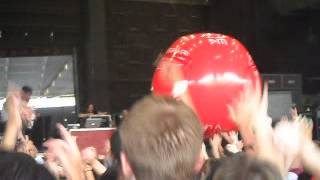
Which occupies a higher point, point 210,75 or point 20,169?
point 210,75

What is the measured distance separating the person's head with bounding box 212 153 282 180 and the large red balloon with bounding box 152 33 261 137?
0.65 metres

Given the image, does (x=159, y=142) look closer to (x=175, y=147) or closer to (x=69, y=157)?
(x=175, y=147)

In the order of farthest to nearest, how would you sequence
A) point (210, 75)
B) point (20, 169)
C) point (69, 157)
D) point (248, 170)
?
point (210, 75)
point (69, 157)
point (20, 169)
point (248, 170)

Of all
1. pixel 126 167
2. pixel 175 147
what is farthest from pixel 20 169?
pixel 175 147

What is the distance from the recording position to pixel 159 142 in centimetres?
115

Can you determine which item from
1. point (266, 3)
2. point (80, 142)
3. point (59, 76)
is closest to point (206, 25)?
point (266, 3)

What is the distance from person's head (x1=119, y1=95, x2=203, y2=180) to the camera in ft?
3.76

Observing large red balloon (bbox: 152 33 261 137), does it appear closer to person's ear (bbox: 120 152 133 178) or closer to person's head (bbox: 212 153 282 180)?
person's head (bbox: 212 153 282 180)

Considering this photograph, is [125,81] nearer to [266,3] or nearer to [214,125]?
[266,3]

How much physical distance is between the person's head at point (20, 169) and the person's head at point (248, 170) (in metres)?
0.44

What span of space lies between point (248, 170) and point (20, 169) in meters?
0.55

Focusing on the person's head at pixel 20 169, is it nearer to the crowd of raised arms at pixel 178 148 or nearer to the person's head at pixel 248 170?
the crowd of raised arms at pixel 178 148

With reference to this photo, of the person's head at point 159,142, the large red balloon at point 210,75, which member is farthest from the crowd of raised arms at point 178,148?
the large red balloon at point 210,75

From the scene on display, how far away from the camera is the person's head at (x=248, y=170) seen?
1.27m
